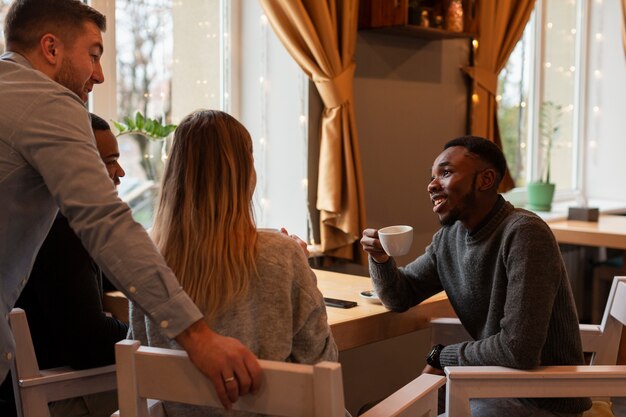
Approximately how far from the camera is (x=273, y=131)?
3299mm

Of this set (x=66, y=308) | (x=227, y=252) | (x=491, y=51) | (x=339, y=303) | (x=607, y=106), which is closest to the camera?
(x=227, y=252)

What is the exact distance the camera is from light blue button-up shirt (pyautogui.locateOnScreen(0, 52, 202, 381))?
1.21 m

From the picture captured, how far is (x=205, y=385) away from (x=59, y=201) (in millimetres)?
370

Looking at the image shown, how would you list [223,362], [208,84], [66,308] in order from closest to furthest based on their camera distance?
1. [223,362]
2. [66,308]
3. [208,84]

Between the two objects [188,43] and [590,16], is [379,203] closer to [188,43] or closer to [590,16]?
[188,43]

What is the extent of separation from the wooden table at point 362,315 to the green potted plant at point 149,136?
75cm

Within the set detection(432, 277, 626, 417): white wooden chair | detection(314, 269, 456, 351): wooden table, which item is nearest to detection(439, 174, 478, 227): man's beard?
detection(314, 269, 456, 351): wooden table

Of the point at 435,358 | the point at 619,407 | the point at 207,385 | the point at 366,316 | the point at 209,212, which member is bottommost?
the point at 619,407

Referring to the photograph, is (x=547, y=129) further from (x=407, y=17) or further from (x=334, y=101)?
(x=334, y=101)

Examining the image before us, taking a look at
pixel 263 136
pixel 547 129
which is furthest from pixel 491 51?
pixel 263 136

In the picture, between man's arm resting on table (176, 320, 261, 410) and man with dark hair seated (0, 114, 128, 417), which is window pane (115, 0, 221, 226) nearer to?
man with dark hair seated (0, 114, 128, 417)

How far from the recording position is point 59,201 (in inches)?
49.8

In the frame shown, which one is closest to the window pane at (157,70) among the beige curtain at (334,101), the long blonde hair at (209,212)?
the beige curtain at (334,101)

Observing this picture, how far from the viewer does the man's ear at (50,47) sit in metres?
1.49
